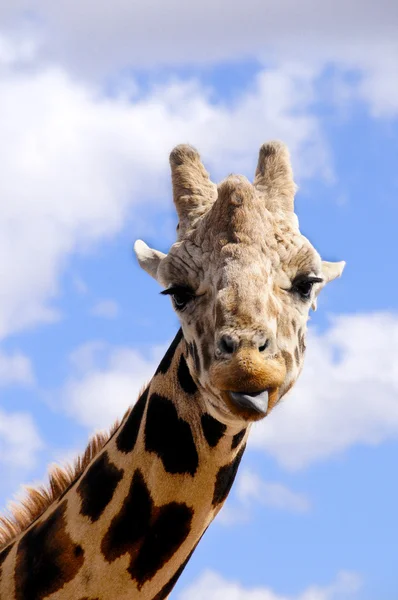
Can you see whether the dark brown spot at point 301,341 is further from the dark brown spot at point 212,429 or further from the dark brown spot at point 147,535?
the dark brown spot at point 147,535

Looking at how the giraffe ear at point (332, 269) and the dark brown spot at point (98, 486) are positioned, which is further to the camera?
the giraffe ear at point (332, 269)

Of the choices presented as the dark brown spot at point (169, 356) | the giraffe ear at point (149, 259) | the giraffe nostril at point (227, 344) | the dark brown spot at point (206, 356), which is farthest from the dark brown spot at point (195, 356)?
the giraffe ear at point (149, 259)

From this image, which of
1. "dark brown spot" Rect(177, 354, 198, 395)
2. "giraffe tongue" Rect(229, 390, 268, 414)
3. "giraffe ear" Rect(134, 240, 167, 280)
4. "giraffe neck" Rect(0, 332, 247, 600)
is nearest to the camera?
"giraffe tongue" Rect(229, 390, 268, 414)

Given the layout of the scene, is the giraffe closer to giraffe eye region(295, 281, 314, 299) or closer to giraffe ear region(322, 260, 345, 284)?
giraffe eye region(295, 281, 314, 299)

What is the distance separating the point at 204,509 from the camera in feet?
25.5

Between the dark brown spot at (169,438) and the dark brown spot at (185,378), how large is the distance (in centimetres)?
19

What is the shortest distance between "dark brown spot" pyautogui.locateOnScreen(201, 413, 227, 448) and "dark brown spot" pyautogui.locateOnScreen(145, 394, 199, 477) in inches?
5.2

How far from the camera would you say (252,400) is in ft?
21.8

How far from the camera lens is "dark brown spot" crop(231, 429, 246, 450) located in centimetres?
773

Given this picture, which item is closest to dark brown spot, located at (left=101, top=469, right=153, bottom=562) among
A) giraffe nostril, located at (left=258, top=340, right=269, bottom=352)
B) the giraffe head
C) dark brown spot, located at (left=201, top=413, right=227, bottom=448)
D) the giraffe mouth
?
dark brown spot, located at (left=201, top=413, right=227, bottom=448)

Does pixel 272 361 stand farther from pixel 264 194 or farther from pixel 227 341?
pixel 264 194

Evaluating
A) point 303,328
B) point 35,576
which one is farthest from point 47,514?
point 303,328

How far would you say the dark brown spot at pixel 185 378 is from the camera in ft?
25.7

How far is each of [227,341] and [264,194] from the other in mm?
1956
